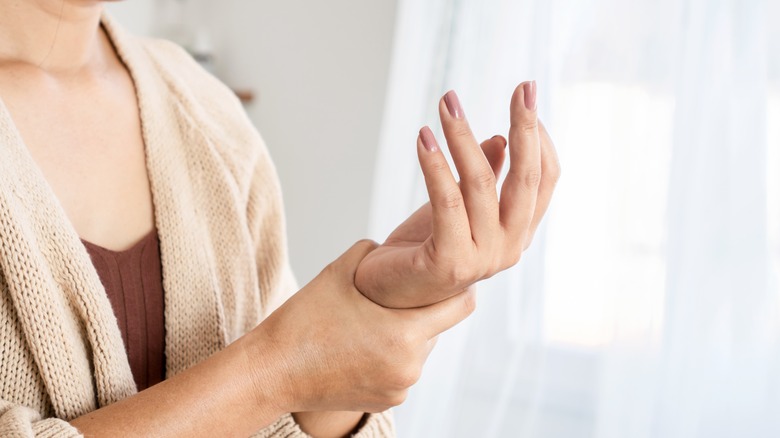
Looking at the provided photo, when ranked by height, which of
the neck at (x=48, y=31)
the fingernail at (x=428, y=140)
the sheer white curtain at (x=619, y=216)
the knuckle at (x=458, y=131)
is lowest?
the sheer white curtain at (x=619, y=216)

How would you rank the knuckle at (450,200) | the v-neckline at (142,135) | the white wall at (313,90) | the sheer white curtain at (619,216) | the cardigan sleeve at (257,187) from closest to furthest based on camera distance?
the knuckle at (450,200) → the v-neckline at (142,135) → the cardigan sleeve at (257,187) → the sheer white curtain at (619,216) → the white wall at (313,90)

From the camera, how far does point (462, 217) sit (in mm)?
480

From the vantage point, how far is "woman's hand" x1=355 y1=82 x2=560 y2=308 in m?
0.48

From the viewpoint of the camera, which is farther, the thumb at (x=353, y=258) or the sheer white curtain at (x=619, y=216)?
the sheer white curtain at (x=619, y=216)

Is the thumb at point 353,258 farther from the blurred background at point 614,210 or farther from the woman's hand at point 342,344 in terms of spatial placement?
the blurred background at point 614,210

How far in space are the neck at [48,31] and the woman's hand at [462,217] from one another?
0.41 metres

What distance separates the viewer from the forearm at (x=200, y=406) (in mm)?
532

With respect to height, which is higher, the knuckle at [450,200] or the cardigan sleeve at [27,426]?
the knuckle at [450,200]

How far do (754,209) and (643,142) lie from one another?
0.25 meters

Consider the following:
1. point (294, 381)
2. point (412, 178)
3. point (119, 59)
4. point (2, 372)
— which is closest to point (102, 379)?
point (2, 372)

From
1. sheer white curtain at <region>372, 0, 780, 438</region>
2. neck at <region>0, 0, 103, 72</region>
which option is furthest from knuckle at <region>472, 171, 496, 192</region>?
sheer white curtain at <region>372, 0, 780, 438</region>

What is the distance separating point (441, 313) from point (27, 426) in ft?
1.01

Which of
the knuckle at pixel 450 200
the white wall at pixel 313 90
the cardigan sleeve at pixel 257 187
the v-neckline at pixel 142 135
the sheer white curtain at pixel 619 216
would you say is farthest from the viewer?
the white wall at pixel 313 90

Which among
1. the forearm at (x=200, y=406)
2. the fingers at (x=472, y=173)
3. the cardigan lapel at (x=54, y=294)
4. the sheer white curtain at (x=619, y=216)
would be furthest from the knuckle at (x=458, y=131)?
the sheer white curtain at (x=619, y=216)
